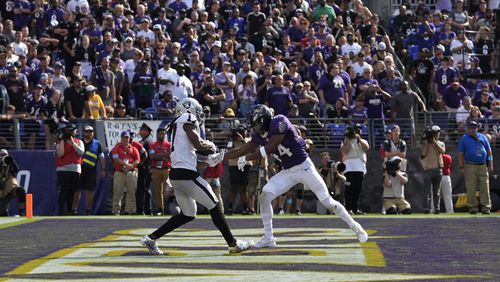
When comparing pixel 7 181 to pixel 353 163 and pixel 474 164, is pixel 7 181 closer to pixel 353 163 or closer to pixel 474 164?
pixel 353 163

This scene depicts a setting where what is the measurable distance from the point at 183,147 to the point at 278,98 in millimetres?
11020

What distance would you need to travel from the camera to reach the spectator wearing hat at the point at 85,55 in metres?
24.0

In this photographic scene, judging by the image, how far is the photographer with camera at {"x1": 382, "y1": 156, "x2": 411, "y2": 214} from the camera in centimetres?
2258

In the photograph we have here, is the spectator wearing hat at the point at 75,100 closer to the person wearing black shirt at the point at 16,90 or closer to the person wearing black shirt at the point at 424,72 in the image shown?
the person wearing black shirt at the point at 16,90

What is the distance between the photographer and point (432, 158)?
2283 centimetres

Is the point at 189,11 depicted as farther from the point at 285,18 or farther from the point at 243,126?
the point at 243,126

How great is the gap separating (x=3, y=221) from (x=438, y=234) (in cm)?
731

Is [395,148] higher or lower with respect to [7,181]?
higher

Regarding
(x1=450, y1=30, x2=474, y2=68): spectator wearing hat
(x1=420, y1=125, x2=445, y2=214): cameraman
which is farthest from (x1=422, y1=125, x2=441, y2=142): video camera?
(x1=450, y1=30, x2=474, y2=68): spectator wearing hat

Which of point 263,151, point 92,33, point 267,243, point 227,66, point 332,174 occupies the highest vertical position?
point 92,33

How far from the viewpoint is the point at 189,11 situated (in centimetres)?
2662

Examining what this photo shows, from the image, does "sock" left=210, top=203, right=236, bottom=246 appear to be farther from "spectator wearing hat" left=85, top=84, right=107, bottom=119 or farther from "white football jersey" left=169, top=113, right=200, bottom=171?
"spectator wearing hat" left=85, top=84, right=107, bottom=119

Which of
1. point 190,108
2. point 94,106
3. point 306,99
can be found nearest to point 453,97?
point 306,99

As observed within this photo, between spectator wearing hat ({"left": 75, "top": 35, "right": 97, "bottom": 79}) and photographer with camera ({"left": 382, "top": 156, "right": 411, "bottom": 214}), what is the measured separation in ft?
21.3
